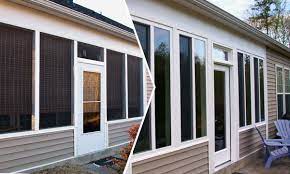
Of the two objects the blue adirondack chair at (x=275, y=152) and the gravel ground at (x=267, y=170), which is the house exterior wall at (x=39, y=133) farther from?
the blue adirondack chair at (x=275, y=152)

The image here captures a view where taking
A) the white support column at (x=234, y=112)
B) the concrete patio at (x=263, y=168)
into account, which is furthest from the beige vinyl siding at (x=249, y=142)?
the white support column at (x=234, y=112)

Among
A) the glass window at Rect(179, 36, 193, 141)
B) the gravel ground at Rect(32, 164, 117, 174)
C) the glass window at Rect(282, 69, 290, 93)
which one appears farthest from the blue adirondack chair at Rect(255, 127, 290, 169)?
the gravel ground at Rect(32, 164, 117, 174)

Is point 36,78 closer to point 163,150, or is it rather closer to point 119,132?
point 119,132

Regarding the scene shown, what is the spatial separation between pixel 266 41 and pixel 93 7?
730cm

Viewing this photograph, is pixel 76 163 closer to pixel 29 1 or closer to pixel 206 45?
pixel 29 1

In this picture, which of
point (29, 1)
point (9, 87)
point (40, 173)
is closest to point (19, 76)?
point (9, 87)

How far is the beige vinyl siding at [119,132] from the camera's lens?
1.71 m

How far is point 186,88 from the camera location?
473 cm

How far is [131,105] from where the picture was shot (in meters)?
1.88

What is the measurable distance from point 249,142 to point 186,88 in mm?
3306

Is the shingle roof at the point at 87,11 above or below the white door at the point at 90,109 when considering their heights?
above

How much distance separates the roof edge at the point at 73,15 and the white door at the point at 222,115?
433 centimetres

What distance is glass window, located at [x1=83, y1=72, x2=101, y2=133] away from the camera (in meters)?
1.44

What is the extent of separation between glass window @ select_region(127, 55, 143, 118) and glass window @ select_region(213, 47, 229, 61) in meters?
3.90
